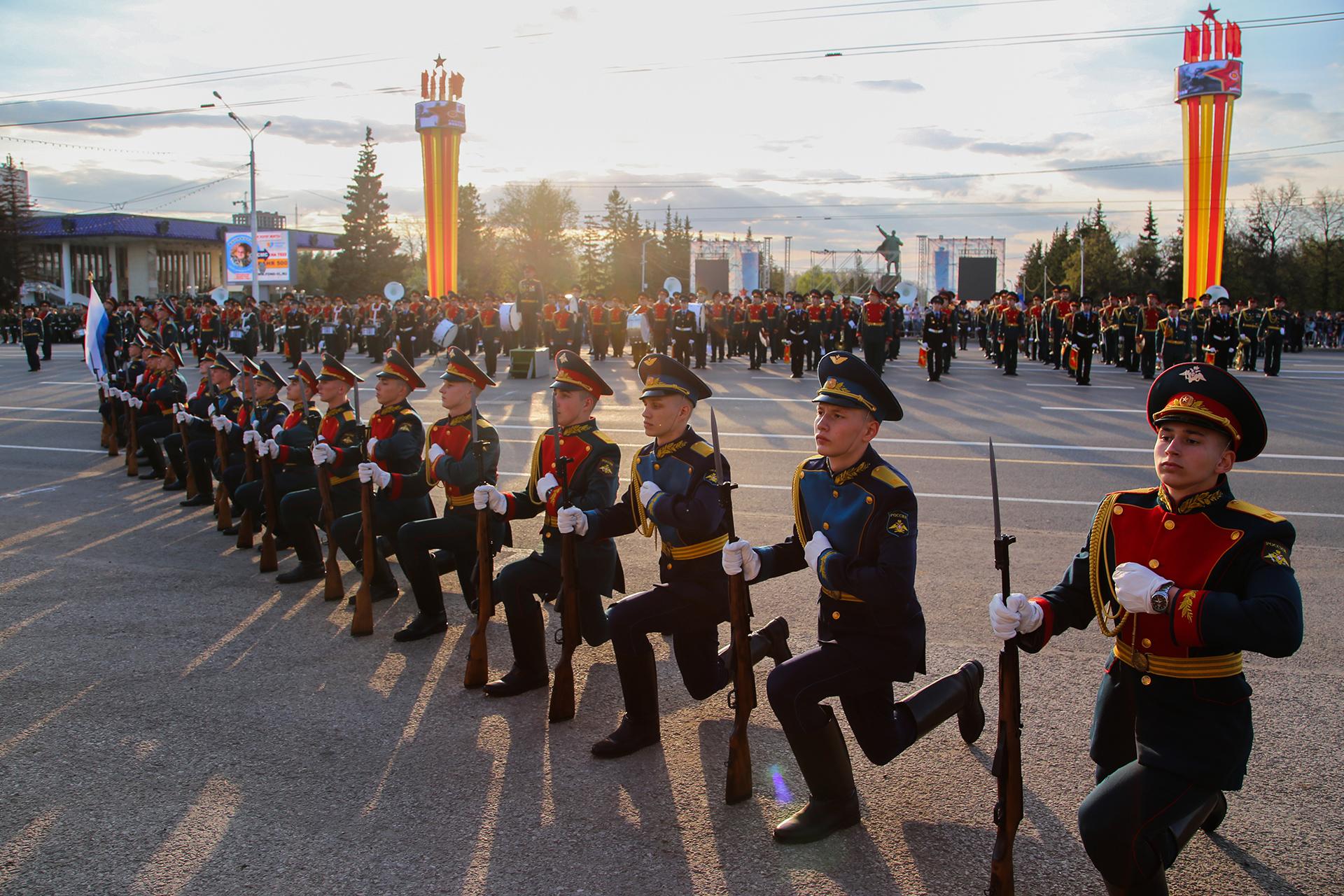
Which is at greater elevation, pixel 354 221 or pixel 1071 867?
pixel 354 221

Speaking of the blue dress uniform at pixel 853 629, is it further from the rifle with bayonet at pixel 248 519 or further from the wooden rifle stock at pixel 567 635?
the rifle with bayonet at pixel 248 519

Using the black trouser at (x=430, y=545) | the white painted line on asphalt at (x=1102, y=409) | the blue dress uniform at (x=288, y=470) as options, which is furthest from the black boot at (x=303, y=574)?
the white painted line on asphalt at (x=1102, y=409)

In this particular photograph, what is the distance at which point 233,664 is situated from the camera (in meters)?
5.93

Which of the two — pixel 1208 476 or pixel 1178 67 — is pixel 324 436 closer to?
pixel 1208 476

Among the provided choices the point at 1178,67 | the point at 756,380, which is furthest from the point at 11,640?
the point at 1178,67

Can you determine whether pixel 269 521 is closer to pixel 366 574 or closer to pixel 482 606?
pixel 366 574

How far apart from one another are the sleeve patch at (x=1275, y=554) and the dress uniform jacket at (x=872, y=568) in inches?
46.8

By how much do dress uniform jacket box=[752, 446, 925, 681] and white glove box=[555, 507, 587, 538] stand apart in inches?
53.1

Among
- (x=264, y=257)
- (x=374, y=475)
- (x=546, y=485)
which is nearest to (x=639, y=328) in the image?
(x=374, y=475)

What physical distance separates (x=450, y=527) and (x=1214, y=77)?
40.2 metres

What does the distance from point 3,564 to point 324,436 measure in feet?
9.86

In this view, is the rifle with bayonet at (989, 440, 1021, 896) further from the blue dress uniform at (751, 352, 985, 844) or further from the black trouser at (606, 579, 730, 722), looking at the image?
the black trouser at (606, 579, 730, 722)

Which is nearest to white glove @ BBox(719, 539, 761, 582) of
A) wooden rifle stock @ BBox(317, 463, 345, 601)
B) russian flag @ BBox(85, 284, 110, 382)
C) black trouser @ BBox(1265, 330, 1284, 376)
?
wooden rifle stock @ BBox(317, 463, 345, 601)

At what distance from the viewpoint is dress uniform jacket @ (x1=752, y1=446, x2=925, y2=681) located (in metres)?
3.78
